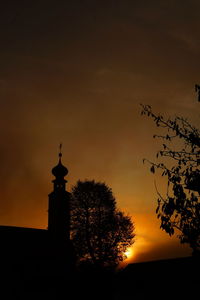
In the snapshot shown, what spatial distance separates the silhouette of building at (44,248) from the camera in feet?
126

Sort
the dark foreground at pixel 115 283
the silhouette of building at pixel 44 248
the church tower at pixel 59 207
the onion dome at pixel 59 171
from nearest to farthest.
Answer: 1. the dark foreground at pixel 115 283
2. the silhouette of building at pixel 44 248
3. the church tower at pixel 59 207
4. the onion dome at pixel 59 171

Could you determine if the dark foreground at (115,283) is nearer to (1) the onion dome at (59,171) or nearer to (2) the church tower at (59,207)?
(2) the church tower at (59,207)

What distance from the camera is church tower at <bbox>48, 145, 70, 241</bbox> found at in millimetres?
45375

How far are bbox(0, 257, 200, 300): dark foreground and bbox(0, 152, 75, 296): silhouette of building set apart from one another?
16 centimetres

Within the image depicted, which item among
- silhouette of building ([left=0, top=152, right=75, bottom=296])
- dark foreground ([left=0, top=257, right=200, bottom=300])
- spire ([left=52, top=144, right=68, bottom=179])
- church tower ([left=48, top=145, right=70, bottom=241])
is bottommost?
dark foreground ([left=0, top=257, right=200, bottom=300])

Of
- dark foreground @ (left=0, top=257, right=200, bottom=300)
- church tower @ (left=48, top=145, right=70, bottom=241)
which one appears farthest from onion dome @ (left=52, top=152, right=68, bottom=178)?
dark foreground @ (left=0, top=257, right=200, bottom=300)

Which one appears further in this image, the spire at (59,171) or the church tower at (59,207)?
the spire at (59,171)

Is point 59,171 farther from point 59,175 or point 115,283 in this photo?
point 115,283

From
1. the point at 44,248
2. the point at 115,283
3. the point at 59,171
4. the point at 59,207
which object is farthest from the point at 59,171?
the point at 115,283

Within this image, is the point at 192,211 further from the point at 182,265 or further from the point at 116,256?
the point at 116,256

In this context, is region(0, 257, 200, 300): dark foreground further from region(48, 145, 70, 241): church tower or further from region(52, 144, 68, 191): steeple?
region(52, 144, 68, 191): steeple

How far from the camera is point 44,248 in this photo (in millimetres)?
43062

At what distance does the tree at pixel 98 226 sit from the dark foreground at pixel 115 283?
3.43 m

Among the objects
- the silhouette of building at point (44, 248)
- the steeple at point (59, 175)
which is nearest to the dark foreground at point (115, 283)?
the silhouette of building at point (44, 248)
